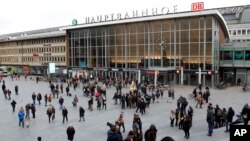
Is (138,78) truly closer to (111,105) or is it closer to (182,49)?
(182,49)

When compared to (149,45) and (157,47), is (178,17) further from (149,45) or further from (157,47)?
Result: (149,45)

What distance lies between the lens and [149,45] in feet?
197

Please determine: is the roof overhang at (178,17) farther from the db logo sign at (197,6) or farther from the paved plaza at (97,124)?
the paved plaza at (97,124)

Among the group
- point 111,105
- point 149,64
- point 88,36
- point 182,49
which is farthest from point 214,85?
point 88,36

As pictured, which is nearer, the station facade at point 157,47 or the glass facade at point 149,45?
the station facade at point 157,47

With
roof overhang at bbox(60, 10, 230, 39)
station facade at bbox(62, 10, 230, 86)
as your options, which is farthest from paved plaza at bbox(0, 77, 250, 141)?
roof overhang at bbox(60, 10, 230, 39)

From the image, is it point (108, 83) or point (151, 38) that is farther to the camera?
point (151, 38)

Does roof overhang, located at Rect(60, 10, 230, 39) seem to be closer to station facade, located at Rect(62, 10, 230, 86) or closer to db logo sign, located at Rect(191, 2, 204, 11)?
station facade, located at Rect(62, 10, 230, 86)

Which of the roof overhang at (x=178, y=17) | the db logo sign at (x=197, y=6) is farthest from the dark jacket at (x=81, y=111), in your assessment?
the db logo sign at (x=197, y=6)

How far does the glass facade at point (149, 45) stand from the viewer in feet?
176

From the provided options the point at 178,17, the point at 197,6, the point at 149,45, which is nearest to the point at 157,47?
the point at 149,45

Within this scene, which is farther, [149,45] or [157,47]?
[149,45]

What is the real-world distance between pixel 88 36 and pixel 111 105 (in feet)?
129

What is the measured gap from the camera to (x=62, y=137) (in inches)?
838
